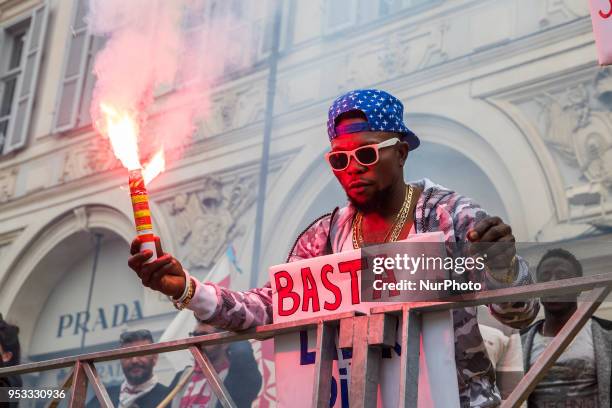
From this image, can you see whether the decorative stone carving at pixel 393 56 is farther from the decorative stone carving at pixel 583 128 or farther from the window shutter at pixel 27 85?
the window shutter at pixel 27 85

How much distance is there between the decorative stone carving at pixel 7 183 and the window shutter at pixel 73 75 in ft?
2.62

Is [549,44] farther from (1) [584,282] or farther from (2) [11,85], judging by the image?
(2) [11,85]

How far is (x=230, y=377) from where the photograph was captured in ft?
17.9

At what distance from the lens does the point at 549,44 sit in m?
5.59

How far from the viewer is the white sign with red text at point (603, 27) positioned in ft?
8.73

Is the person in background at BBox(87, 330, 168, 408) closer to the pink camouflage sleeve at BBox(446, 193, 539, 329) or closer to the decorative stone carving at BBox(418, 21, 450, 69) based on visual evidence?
the decorative stone carving at BBox(418, 21, 450, 69)

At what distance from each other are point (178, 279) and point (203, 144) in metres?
5.62

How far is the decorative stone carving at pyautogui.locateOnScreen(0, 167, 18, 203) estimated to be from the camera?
358 inches

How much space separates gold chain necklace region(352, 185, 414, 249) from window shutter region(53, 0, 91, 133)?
6.94 metres

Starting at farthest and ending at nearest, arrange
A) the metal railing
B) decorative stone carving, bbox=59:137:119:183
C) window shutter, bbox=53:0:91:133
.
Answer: window shutter, bbox=53:0:91:133, decorative stone carving, bbox=59:137:119:183, the metal railing

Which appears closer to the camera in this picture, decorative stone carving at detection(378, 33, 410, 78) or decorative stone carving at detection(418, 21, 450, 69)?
decorative stone carving at detection(418, 21, 450, 69)

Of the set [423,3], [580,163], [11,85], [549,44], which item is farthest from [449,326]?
[11,85]

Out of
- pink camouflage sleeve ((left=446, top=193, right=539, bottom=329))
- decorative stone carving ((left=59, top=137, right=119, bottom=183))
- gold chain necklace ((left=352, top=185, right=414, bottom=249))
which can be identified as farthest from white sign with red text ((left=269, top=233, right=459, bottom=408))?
decorative stone carving ((left=59, top=137, right=119, bottom=183))

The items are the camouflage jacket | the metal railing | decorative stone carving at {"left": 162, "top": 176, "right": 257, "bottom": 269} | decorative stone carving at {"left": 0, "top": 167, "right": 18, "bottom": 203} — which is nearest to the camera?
the metal railing
